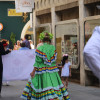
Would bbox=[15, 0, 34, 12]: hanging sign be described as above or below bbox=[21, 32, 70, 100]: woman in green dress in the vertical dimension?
above

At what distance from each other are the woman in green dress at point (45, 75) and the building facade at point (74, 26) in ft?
17.4

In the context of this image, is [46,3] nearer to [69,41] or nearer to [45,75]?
[69,41]

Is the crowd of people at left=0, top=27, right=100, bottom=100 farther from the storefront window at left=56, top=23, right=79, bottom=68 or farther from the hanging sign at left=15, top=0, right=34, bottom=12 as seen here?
the hanging sign at left=15, top=0, right=34, bottom=12

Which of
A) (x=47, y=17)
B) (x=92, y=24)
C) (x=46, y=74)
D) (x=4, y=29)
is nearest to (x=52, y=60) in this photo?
(x=46, y=74)

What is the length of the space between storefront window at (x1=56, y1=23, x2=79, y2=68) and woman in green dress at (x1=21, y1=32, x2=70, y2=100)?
6543 millimetres

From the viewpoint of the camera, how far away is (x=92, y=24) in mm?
12969

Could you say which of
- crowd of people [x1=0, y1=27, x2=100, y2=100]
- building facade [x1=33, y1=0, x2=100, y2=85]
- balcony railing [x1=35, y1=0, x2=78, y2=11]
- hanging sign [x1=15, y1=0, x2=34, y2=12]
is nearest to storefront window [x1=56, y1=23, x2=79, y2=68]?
building facade [x1=33, y1=0, x2=100, y2=85]

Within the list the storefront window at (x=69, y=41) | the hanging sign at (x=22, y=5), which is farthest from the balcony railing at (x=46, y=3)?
the storefront window at (x=69, y=41)

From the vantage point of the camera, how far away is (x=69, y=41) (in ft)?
49.5

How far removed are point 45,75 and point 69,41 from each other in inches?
299

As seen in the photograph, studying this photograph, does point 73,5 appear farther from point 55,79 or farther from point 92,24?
point 55,79

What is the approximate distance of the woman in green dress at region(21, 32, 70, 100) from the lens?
754 centimetres

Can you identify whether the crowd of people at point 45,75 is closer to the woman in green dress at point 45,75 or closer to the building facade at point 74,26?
the woman in green dress at point 45,75

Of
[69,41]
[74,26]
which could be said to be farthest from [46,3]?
[74,26]
